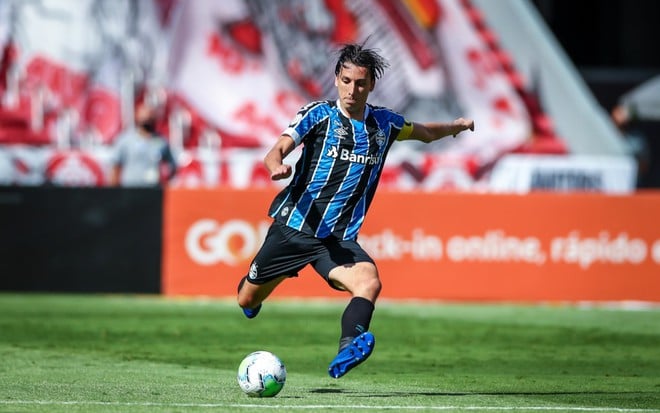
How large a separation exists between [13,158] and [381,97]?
23.7ft

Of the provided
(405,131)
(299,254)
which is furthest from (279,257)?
(405,131)

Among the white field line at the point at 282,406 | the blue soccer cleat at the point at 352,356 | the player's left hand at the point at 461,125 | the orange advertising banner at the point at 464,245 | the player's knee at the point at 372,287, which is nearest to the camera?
the white field line at the point at 282,406

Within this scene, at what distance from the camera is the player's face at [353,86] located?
8.86 metres

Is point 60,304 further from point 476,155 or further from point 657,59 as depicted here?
point 657,59

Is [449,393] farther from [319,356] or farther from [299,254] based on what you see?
[319,356]

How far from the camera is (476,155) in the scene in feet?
83.8

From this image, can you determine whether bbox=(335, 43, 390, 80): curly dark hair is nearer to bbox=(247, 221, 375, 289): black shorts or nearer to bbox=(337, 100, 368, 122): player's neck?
bbox=(337, 100, 368, 122): player's neck

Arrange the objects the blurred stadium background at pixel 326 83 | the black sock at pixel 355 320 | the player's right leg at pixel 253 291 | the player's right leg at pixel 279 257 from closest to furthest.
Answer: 1. the black sock at pixel 355 320
2. the player's right leg at pixel 279 257
3. the player's right leg at pixel 253 291
4. the blurred stadium background at pixel 326 83

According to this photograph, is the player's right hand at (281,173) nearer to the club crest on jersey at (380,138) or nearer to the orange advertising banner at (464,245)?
the club crest on jersey at (380,138)

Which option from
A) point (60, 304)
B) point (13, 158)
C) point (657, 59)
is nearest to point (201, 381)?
point (60, 304)

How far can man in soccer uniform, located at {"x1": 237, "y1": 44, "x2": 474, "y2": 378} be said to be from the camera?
8.89 meters

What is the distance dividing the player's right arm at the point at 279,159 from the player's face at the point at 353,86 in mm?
536

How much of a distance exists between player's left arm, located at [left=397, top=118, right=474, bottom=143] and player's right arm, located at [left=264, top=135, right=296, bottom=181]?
120 centimetres

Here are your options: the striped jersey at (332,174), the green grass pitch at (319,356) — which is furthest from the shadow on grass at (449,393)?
the striped jersey at (332,174)
